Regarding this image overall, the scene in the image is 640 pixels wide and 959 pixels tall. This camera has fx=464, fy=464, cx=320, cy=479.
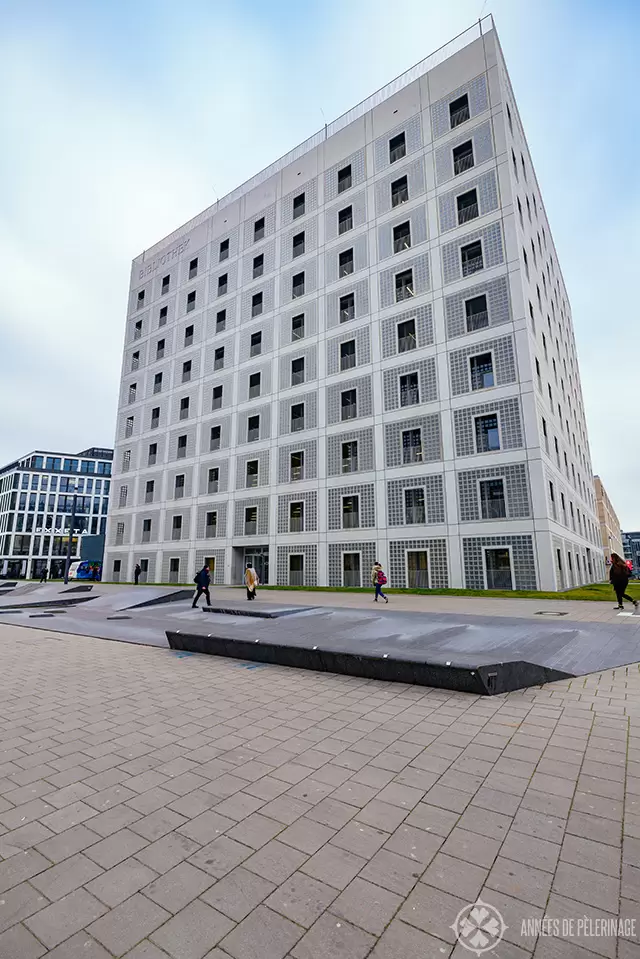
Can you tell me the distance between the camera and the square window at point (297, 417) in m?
30.7

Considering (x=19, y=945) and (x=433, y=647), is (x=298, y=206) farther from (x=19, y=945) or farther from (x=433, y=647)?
(x=19, y=945)

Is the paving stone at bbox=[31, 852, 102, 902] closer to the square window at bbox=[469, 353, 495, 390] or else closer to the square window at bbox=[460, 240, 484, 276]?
the square window at bbox=[469, 353, 495, 390]

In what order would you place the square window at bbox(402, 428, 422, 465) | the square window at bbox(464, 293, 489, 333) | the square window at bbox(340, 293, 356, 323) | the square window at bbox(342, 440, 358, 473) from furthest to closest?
the square window at bbox(340, 293, 356, 323) → the square window at bbox(342, 440, 358, 473) → the square window at bbox(402, 428, 422, 465) → the square window at bbox(464, 293, 489, 333)

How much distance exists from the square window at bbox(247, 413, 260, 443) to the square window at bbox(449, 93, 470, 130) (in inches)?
845

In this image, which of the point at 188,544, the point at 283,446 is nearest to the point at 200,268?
the point at 283,446

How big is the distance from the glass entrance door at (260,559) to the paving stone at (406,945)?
2915 centimetres

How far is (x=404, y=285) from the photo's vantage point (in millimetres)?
27906

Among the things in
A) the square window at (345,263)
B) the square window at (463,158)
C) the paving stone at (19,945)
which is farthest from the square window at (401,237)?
the paving stone at (19,945)

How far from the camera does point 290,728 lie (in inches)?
186

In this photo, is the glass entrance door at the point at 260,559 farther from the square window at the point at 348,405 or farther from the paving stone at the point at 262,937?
the paving stone at the point at 262,937

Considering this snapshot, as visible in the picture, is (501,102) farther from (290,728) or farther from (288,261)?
(290,728)

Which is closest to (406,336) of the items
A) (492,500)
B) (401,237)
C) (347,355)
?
(347,355)

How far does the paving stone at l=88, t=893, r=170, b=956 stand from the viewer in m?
2.03

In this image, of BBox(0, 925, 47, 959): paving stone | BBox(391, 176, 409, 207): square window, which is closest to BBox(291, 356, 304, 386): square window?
BBox(391, 176, 409, 207): square window
